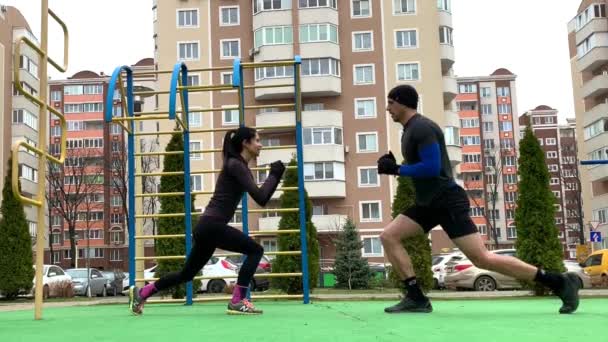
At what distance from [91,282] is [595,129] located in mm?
41259

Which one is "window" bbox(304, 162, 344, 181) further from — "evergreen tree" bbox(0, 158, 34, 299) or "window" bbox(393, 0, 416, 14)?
"evergreen tree" bbox(0, 158, 34, 299)

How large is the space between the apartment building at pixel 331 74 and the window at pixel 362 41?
0.07 m

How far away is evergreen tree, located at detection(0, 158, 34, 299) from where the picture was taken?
21922mm

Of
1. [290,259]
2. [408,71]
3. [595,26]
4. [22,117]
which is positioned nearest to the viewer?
[290,259]

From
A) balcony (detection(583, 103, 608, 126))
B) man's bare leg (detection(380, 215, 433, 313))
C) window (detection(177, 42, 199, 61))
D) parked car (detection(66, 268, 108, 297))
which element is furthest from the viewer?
balcony (detection(583, 103, 608, 126))

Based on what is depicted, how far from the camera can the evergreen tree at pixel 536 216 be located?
43.7 feet

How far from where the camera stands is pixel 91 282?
95.5 feet

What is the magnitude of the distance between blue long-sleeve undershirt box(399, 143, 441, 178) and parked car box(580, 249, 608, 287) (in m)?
22.9

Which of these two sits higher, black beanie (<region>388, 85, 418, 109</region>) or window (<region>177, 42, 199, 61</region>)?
window (<region>177, 42, 199, 61</region>)

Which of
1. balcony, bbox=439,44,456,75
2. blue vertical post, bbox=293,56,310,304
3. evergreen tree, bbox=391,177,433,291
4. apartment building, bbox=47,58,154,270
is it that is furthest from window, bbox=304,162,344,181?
blue vertical post, bbox=293,56,310,304

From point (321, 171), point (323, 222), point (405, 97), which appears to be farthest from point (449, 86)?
point (405, 97)

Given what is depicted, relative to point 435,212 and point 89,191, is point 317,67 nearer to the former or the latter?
point 89,191

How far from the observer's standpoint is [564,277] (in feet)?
19.4

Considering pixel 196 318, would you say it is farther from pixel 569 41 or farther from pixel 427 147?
pixel 569 41
